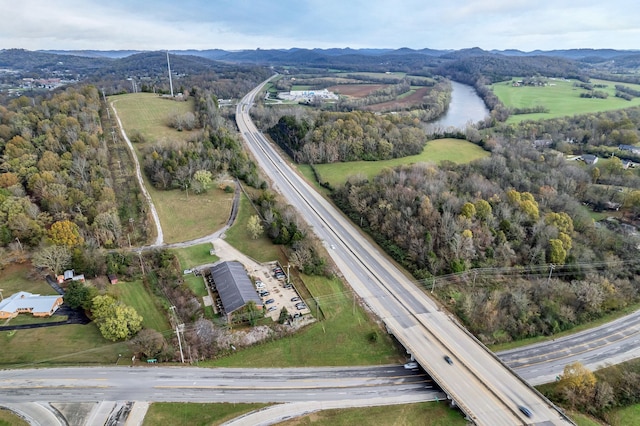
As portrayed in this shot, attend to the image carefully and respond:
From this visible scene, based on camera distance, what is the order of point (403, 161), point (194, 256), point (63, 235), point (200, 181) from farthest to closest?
point (403, 161), point (200, 181), point (194, 256), point (63, 235)

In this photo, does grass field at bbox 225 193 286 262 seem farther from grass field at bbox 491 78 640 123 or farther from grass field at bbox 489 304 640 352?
grass field at bbox 491 78 640 123

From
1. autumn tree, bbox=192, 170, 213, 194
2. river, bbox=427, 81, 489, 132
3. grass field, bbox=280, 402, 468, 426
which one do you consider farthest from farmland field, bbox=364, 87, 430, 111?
grass field, bbox=280, 402, 468, 426

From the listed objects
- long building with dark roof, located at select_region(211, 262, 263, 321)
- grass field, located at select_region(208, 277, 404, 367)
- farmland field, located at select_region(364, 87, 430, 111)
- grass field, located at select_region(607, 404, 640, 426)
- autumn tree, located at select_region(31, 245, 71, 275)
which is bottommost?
grass field, located at select_region(607, 404, 640, 426)

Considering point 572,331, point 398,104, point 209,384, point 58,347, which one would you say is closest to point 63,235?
point 58,347

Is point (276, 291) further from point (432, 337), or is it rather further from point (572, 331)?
point (572, 331)

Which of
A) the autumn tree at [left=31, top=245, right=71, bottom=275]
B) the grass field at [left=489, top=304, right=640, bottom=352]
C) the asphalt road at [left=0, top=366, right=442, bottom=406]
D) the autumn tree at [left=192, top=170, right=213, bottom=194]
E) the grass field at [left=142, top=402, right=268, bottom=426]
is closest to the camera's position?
the grass field at [left=142, top=402, right=268, bottom=426]

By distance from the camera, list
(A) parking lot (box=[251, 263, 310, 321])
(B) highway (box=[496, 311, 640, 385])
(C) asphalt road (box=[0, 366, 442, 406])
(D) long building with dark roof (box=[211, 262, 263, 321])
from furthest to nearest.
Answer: (A) parking lot (box=[251, 263, 310, 321]) → (D) long building with dark roof (box=[211, 262, 263, 321]) → (B) highway (box=[496, 311, 640, 385]) → (C) asphalt road (box=[0, 366, 442, 406])
